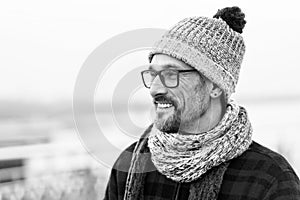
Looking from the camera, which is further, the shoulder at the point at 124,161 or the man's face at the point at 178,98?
the shoulder at the point at 124,161

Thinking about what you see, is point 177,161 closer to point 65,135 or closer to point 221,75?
point 221,75

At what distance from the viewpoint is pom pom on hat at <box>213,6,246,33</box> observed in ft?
3.14

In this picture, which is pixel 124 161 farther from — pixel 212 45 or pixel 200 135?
pixel 212 45

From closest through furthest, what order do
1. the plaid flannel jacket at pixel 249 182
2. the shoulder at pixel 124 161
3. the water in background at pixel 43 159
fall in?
the plaid flannel jacket at pixel 249 182 → the shoulder at pixel 124 161 → the water in background at pixel 43 159

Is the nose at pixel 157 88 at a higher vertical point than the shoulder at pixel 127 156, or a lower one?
higher

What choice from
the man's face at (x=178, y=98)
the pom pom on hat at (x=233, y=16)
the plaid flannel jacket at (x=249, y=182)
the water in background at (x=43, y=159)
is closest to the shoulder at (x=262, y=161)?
the plaid flannel jacket at (x=249, y=182)

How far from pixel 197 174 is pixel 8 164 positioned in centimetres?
75

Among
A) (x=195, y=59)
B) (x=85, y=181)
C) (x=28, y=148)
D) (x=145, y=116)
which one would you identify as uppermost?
(x=195, y=59)

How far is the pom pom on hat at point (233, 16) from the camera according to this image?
0.96 meters

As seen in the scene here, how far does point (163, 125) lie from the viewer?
0.84m

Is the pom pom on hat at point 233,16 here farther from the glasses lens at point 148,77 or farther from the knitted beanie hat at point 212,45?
the glasses lens at point 148,77

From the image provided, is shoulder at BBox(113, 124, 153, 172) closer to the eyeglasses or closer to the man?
the man

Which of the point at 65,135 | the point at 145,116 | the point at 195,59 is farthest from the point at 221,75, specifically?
the point at 65,135

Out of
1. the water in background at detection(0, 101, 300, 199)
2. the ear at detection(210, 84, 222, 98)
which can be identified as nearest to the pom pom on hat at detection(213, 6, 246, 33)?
the ear at detection(210, 84, 222, 98)
